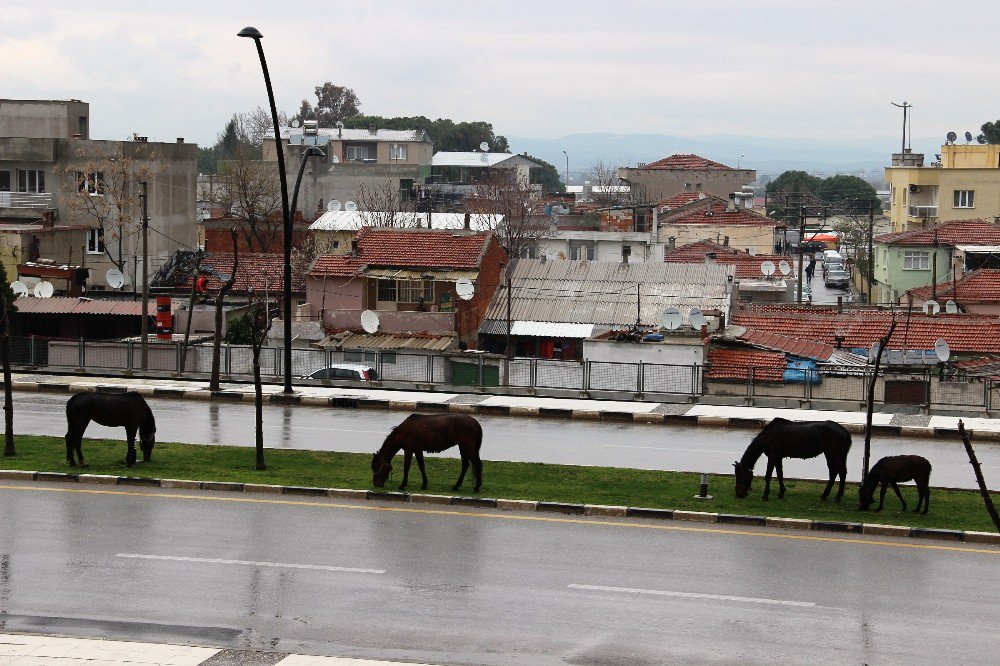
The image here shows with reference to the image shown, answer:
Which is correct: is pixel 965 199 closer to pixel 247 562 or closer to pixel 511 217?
pixel 511 217

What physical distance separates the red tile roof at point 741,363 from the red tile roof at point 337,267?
1490 cm

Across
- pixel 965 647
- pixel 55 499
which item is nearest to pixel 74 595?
pixel 55 499

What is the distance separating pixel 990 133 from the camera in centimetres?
15625

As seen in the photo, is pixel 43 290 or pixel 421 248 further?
pixel 421 248

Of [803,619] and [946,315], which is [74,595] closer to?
[803,619]

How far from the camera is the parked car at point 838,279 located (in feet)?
315

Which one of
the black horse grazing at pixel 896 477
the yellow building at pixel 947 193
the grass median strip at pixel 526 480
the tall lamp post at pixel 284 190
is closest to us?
the black horse grazing at pixel 896 477

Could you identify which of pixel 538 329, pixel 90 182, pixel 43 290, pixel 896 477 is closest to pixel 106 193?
pixel 90 182

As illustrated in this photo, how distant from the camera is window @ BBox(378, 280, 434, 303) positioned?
53.9 m

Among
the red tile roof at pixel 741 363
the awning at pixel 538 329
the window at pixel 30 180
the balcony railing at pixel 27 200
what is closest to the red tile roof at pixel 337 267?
the awning at pixel 538 329

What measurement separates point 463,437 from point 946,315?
34.4 m

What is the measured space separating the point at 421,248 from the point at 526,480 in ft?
101

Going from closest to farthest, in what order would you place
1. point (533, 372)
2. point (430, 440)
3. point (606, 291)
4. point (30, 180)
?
point (430, 440)
point (533, 372)
point (606, 291)
point (30, 180)

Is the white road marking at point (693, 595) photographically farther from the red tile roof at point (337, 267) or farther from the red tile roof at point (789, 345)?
the red tile roof at point (337, 267)
